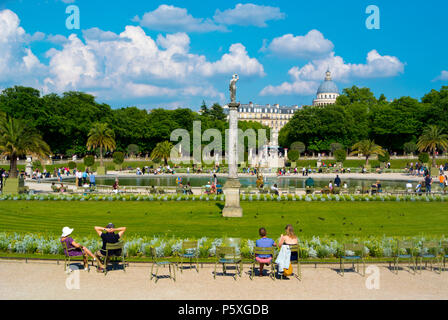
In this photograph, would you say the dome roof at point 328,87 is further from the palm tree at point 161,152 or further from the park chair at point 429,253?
the park chair at point 429,253

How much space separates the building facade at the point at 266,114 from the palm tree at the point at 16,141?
479 ft

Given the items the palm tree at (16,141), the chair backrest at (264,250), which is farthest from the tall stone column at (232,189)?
the palm tree at (16,141)

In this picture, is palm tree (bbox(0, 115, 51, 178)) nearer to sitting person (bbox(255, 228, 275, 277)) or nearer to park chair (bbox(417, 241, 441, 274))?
sitting person (bbox(255, 228, 275, 277))

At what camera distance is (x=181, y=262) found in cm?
1218

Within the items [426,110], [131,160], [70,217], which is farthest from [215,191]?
[426,110]

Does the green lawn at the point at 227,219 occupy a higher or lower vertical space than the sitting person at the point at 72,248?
lower

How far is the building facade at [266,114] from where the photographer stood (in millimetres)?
178250

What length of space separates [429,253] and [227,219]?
960cm

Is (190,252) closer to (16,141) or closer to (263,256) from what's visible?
(263,256)

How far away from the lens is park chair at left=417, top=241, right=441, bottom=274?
12.0 metres

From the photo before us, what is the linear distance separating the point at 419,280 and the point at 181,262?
6685mm

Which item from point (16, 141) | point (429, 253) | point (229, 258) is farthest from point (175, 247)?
point (16, 141)

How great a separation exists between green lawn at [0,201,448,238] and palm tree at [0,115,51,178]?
609 cm

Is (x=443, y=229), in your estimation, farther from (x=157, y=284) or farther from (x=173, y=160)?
(x=173, y=160)
